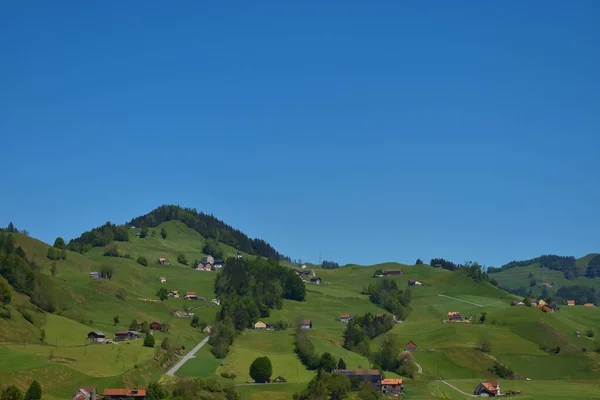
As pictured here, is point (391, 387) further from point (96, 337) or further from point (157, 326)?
point (157, 326)

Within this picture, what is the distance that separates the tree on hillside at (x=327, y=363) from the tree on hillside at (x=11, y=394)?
59.0 metres

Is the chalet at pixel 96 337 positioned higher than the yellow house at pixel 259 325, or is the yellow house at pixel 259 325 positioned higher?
the yellow house at pixel 259 325

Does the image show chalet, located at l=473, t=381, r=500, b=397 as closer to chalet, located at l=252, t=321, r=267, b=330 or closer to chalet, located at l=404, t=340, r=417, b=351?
chalet, located at l=404, t=340, r=417, b=351

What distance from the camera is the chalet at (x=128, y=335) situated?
150500mm

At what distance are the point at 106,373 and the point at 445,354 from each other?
76726 millimetres

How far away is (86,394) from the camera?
107312 mm

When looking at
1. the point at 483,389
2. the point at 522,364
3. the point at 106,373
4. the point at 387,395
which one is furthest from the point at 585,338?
the point at 106,373

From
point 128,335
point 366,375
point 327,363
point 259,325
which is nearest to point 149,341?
point 128,335

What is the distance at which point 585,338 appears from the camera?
196 m

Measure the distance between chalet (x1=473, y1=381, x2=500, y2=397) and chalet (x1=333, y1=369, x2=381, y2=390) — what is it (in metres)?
16.7

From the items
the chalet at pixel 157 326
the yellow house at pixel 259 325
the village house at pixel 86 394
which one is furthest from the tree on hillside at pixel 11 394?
the yellow house at pixel 259 325

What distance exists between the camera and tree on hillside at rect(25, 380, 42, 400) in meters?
101

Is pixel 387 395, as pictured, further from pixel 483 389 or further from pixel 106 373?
pixel 106 373

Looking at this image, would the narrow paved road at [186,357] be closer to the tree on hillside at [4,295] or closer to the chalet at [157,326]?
the chalet at [157,326]
